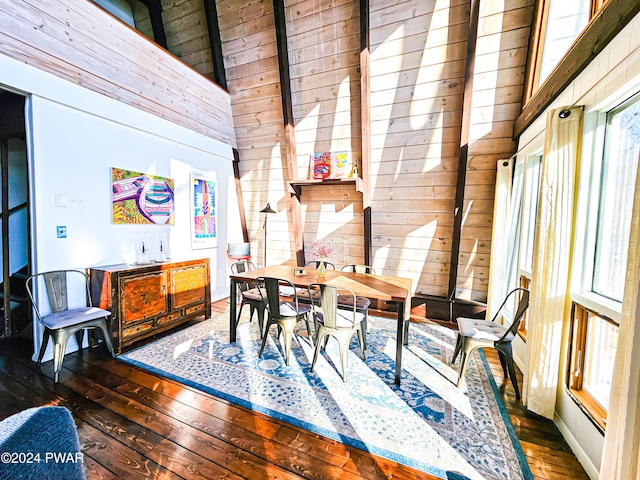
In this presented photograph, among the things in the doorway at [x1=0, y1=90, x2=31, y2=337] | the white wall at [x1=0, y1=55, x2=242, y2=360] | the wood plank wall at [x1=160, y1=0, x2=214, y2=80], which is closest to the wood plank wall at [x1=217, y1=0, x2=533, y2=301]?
the wood plank wall at [x1=160, y1=0, x2=214, y2=80]

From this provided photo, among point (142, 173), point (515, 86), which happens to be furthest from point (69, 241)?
point (515, 86)

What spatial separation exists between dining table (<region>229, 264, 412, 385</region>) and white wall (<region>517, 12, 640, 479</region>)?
1.08 metres

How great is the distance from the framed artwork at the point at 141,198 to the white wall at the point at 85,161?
0.23 ft

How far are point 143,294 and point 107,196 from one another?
1.18m

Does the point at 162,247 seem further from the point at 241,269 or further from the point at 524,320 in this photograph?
the point at 524,320

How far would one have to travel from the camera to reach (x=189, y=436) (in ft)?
5.94

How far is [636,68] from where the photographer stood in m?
1.38

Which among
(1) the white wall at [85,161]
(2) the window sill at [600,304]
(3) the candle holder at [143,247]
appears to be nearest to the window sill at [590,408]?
(2) the window sill at [600,304]

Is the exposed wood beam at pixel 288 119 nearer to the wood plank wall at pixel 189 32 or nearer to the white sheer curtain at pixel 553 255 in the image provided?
the wood plank wall at pixel 189 32

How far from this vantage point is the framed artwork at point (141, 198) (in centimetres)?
321

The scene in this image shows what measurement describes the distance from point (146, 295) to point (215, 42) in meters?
3.72

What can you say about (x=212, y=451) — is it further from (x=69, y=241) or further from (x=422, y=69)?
(x=422, y=69)

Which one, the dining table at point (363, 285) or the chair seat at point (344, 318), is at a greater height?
the dining table at point (363, 285)

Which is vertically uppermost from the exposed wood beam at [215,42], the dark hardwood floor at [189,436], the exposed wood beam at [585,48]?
the exposed wood beam at [215,42]
